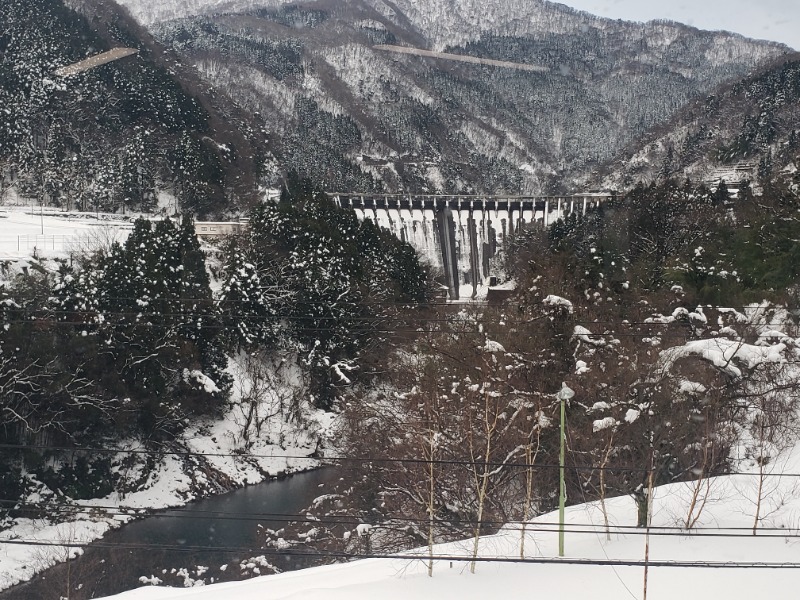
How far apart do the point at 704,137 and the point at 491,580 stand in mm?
90872

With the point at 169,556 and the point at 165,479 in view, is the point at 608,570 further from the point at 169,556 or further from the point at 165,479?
the point at 165,479

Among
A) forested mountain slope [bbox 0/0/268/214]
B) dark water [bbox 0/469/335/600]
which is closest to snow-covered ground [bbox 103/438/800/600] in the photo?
dark water [bbox 0/469/335/600]

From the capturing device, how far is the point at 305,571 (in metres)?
12.8

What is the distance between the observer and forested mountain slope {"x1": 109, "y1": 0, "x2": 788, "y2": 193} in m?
112

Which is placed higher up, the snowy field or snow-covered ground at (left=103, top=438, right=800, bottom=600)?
the snowy field

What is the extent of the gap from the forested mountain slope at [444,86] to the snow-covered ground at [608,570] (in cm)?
6577

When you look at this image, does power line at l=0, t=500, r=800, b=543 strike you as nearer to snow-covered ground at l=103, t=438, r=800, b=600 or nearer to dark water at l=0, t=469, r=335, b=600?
snow-covered ground at l=103, t=438, r=800, b=600

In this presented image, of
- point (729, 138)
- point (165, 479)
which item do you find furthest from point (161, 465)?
point (729, 138)

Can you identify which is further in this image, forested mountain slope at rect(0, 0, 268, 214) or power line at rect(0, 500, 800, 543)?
forested mountain slope at rect(0, 0, 268, 214)

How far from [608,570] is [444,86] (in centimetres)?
14774

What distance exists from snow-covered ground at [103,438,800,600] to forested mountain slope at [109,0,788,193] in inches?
2589

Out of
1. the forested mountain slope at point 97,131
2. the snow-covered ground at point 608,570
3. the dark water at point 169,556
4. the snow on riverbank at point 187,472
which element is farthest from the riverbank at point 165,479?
the forested mountain slope at point 97,131

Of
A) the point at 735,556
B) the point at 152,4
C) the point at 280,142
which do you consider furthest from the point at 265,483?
the point at 152,4

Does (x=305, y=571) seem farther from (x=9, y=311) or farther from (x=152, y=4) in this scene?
(x=152, y=4)
